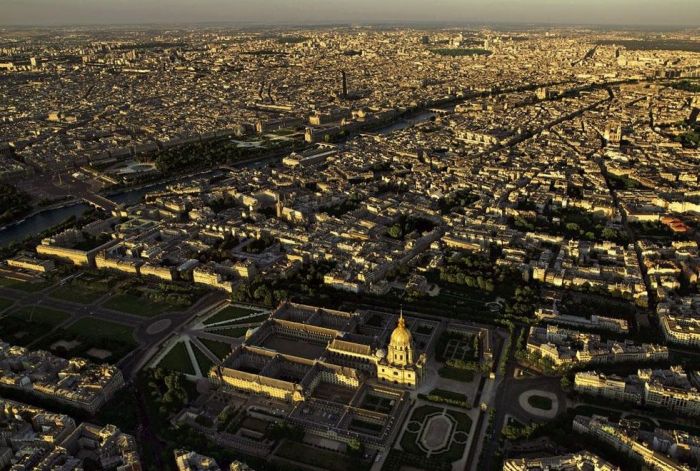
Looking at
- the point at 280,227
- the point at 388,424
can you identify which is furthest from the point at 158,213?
the point at 388,424

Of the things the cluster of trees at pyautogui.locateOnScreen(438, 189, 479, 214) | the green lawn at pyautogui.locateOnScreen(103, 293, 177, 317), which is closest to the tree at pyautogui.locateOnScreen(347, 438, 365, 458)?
the green lawn at pyautogui.locateOnScreen(103, 293, 177, 317)

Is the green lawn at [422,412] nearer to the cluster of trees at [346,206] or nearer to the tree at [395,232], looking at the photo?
the tree at [395,232]

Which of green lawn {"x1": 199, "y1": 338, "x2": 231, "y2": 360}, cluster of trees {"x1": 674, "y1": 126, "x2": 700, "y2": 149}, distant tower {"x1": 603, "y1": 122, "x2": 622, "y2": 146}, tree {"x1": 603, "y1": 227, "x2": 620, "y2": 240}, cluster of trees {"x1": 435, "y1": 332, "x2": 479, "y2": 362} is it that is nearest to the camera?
cluster of trees {"x1": 435, "y1": 332, "x2": 479, "y2": 362}

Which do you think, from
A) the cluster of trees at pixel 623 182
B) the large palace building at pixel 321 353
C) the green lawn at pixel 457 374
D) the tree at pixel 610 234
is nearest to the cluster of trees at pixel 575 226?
the tree at pixel 610 234

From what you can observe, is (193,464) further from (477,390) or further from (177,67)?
(177,67)

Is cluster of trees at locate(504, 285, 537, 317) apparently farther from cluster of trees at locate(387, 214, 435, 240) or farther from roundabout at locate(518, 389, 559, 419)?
cluster of trees at locate(387, 214, 435, 240)

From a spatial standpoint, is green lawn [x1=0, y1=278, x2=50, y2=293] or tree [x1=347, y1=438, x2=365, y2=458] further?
green lawn [x1=0, y1=278, x2=50, y2=293]

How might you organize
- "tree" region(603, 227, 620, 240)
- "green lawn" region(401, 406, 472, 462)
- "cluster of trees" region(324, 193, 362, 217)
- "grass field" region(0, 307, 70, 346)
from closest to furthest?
"green lawn" region(401, 406, 472, 462) < "grass field" region(0, 307, 70, 346) < "tree" region(603, 227, 620, 240) < "cluster of trees" region(324, 193, 362, 217)
